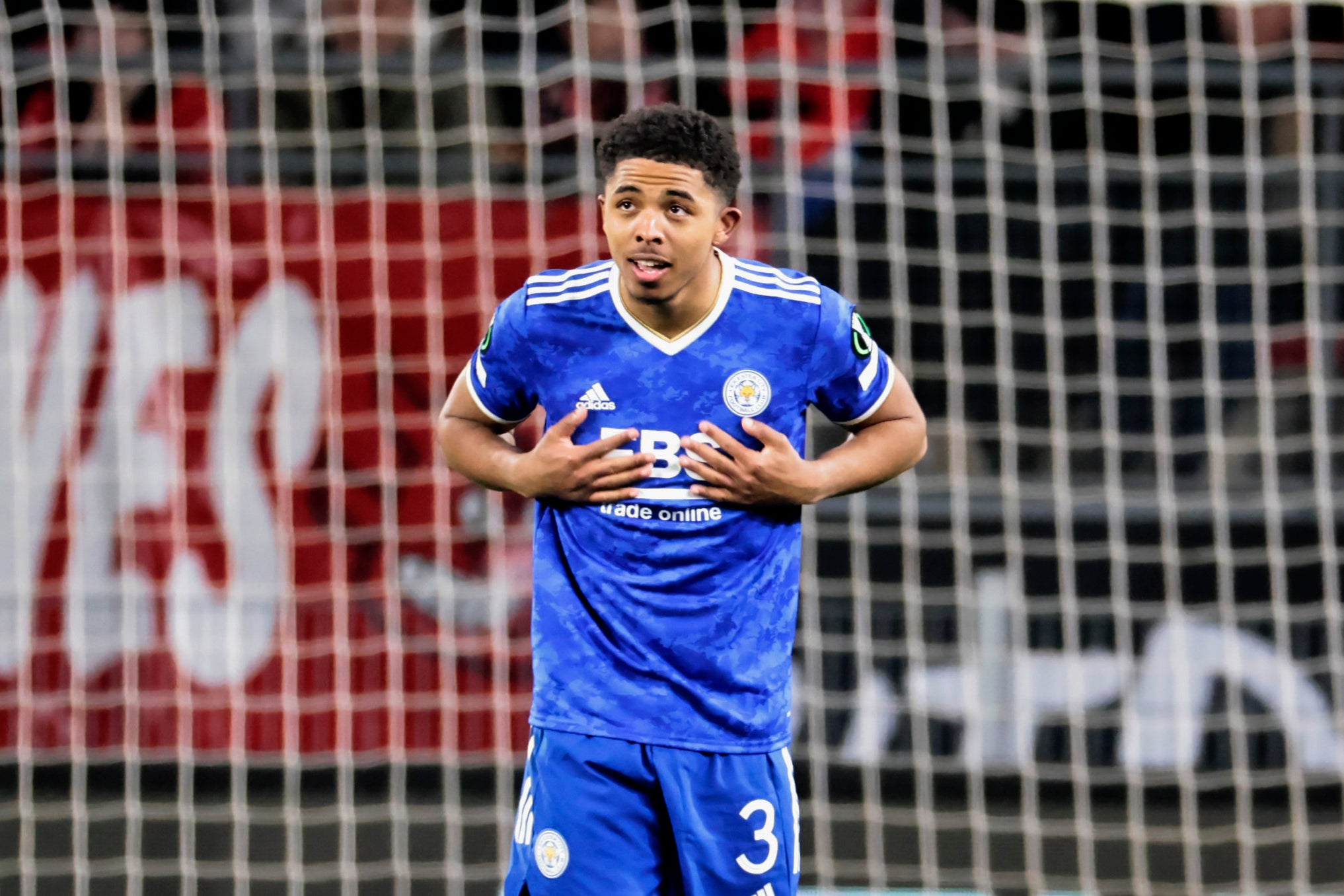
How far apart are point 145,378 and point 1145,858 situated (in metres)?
3.64

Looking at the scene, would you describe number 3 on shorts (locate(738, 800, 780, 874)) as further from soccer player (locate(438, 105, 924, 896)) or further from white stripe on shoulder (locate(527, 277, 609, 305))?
white stripe on shoulder (locate(527, 277, 609, 305))

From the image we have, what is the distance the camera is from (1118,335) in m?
5.77

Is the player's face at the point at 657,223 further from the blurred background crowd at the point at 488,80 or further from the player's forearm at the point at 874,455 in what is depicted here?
the blurred background crowd at the point at 488,80

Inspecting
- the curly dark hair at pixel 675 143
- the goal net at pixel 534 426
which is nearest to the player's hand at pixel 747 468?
the curly dark hair at pixel 675 143

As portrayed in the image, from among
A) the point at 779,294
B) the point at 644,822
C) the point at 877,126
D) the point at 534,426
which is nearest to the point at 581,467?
the point at 779,294

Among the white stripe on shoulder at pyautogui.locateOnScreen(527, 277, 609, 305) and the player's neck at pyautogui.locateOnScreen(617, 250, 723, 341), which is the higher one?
the white stripe on shoulder at pyautogui.locateOnScreen(527, 277, 609, 305)

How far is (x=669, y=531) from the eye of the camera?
2.40 m

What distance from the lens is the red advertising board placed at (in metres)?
5.61

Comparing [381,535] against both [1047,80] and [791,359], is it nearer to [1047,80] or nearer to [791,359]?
[1047,80]

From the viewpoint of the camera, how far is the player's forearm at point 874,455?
2.50 m

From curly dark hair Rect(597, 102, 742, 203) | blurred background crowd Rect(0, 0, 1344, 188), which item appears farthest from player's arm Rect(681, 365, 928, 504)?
blurred background crowd Rect(0, 0, 1344, 188)

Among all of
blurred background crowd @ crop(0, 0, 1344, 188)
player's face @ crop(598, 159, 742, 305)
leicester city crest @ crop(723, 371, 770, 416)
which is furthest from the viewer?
blurred background crowd @ crop(0, 0, 1344, 188)

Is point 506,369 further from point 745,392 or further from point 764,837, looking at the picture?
point 764,837

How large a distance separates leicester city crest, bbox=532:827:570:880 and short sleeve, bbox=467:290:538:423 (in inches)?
25.4
